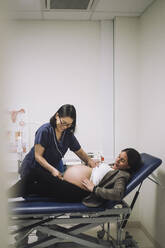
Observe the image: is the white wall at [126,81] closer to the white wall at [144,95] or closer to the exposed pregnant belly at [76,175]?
the white wall at [144,95]

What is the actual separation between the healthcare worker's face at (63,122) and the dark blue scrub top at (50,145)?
6 cm

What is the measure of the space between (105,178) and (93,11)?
1550 millimetres

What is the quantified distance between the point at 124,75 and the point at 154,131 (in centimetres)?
68

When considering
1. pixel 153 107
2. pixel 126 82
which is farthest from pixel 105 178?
pixel 126 82

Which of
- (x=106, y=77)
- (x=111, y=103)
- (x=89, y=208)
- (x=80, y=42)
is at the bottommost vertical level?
(x=89, y=208)

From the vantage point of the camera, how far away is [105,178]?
6.22 ft

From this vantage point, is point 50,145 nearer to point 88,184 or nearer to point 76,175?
point 76,175

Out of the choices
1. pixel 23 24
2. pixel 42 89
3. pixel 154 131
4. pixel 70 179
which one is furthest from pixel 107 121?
pixel 23 24

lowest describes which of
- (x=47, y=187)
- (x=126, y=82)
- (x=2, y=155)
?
(x=47, y=187)

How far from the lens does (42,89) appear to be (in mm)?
2666

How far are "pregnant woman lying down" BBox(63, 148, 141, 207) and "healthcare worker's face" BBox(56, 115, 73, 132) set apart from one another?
331 millimetres

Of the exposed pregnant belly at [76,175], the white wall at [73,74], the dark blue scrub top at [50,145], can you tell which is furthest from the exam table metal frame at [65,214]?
the white wall at [73,74]

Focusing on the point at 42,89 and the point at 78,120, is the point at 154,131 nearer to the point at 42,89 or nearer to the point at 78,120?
the point at 78,120

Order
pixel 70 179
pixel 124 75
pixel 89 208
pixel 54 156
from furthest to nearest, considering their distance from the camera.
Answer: pixel 124 75
pixel 54 156
pixel 70 179
pixel 89 208
